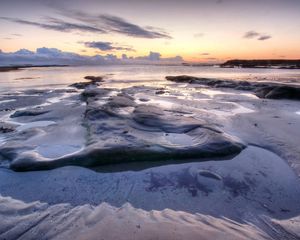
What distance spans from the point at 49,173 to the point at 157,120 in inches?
158

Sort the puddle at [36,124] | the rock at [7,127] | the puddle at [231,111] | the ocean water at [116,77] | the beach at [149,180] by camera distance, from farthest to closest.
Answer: the ocean water at [116,77] → the puddle at [231,111] → the puddle at [36,124] → the rock at [7,127] → the beach at [149,180]

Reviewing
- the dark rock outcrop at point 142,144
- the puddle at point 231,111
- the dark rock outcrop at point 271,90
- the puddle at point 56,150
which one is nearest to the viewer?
the dark rock outcrop at point 142,144

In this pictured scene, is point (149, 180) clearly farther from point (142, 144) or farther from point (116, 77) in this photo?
point (116, 77)

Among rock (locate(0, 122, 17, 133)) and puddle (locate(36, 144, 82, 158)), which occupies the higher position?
puddle (locate(36, 144, 82, 158))

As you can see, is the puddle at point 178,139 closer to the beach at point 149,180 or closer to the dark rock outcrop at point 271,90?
the beach at point 149,180

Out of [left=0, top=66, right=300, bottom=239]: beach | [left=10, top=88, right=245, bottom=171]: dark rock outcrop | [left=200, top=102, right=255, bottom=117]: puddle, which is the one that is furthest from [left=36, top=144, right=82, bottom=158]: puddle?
[left=200, top=102, right=255, bottom=117]: puddle

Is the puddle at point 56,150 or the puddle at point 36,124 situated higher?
the puddle at point 56,150

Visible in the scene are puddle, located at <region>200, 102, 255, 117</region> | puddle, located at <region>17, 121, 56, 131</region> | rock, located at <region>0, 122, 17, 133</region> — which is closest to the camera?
rock, located at <region>0, 122, 17, 133</region>

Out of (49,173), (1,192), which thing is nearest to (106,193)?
(49,173)

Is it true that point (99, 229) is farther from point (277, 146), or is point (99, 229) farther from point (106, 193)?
point (277, 146)

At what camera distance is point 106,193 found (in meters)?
3.95

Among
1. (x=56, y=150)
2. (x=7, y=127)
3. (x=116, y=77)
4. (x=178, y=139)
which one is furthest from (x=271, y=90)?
(x=116, y=77)

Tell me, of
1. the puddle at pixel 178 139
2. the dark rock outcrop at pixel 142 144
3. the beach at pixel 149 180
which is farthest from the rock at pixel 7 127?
the puddle at pixel 178 139

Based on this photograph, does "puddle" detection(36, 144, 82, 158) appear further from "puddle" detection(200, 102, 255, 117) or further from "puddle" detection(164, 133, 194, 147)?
"puddle" detection(200, 102, 255, 117)
